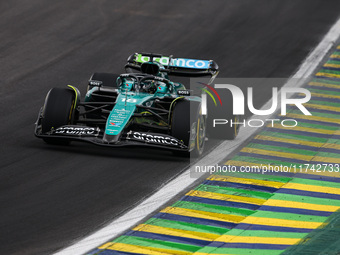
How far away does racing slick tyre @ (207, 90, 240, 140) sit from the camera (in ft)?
56.5

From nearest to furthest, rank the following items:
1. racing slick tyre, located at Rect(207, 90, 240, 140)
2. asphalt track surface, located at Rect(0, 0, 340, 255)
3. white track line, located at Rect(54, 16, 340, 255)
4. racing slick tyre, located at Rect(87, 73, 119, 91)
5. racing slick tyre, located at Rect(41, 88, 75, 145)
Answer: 1. white track line, located at Rect(54, 16, 340, 255)
2. asphalt track surface, located at Rect(0, 0, 340, 255)
3. racing slick tyre, located at Rect(41, 88, 75, 145)
4. racing slick tyre, located at Rect(207, 90, 240, 140)
5. racing slick tyre, located at Rect(87, 73, 119, 91)

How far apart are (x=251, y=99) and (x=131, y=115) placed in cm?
615

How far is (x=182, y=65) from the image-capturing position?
17672mm

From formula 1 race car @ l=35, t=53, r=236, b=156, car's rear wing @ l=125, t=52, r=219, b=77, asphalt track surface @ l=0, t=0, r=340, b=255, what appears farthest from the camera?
car's rear wing @ l=125, t=52, r=219, b=77

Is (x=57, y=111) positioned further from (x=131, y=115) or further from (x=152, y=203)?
(x=152, y=203)

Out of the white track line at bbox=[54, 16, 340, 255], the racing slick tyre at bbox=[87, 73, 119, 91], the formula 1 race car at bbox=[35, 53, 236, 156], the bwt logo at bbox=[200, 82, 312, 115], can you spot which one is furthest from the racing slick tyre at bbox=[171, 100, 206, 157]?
the racing slick tyre at bbox=[87, 73, 119, 91]

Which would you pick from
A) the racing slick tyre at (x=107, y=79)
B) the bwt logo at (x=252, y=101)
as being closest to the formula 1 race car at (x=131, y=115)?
the racing slick tyre at (x=107, y=79)

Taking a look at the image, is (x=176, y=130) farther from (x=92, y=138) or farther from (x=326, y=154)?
(x=326, y=154)

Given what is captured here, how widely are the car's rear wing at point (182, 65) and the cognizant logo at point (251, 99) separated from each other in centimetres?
38

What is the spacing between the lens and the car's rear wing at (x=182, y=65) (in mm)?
17531

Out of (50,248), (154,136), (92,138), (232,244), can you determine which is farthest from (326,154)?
(50,248)

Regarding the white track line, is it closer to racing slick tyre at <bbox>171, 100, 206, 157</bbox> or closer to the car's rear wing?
racing slick tyre at <bbox>171, 100, 206, 157</bbox>

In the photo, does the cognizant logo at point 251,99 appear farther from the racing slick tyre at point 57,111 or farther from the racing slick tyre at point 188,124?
the racing slick tyre at point 57,111

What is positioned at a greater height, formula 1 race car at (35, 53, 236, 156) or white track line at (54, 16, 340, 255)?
formula 1 race car at (35, 53, 236, 156)
